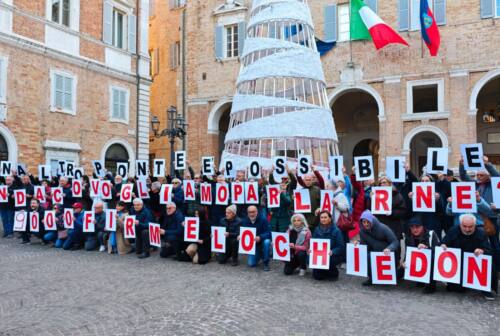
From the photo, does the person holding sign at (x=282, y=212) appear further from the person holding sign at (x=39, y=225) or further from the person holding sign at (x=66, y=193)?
the person holding sign at (x=39, y=225)

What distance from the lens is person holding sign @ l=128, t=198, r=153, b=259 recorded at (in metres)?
10.0

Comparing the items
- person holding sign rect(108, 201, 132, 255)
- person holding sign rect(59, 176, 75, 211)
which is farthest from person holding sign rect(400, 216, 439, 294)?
person holding sign rect(59, 176, 75, 211)

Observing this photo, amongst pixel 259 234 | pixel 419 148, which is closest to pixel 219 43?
pixel 419 148

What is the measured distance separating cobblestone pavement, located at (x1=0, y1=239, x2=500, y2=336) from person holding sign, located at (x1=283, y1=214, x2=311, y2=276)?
0.71 feet

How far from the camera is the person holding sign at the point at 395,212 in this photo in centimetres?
810

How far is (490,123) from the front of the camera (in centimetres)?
2361

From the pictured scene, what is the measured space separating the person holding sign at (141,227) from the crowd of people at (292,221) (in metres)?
0.02

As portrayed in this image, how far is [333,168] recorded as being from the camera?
10227 mm

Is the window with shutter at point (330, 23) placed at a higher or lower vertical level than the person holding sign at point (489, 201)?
higher

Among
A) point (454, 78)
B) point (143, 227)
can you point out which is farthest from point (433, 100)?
point (143, 227)

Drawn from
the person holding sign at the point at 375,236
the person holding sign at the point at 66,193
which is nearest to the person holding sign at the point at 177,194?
the person holding sign at the point at 66,193

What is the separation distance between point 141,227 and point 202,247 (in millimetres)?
1583

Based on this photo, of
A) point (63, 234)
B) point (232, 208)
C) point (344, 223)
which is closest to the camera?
point (344, 223)

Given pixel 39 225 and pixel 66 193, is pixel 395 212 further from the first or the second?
pixel 39 225
